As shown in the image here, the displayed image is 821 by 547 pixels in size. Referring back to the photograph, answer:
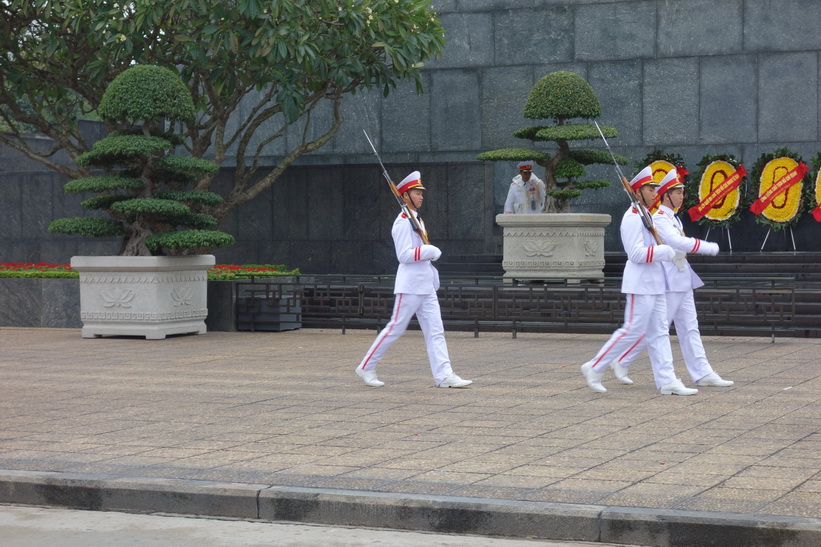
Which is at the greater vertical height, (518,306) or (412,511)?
(518,306)

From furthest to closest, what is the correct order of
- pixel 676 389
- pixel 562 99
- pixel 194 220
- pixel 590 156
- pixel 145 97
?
1. pixel 590 156
2. pixel 562 99
3. pixel 194 220
4. pixel 145 97
5. pixel 676 389

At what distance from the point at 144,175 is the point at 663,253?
31.6 feet

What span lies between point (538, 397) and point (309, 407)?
6.57 ft

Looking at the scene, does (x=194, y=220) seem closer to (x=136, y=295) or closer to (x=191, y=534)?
(x=136, y=295)

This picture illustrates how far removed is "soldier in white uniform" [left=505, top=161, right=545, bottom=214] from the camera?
2253cm

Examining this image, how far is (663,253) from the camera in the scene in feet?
36.8

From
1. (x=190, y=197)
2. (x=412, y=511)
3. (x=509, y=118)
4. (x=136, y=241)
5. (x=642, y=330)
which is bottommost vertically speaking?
(x=412, y=511)

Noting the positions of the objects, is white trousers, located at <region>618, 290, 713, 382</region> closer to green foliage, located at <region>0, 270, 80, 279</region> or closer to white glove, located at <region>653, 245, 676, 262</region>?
white glove, located at <region>653, 245, 676, 262</region>

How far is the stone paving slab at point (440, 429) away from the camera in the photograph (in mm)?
7109

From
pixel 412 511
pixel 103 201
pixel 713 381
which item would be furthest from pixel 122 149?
pixel 412 511

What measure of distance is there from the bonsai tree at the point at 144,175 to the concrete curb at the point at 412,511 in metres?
10.3

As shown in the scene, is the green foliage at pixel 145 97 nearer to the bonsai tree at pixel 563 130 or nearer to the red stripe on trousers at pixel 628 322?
the bonsai tree at pixel 563 130

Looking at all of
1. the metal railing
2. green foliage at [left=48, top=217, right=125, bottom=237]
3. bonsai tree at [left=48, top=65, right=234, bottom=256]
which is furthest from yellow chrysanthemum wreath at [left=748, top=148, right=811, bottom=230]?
green foliage at [left=48, top=217, right=125, bottom=237]

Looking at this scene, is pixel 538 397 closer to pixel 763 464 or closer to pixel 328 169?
pixel 763 464
